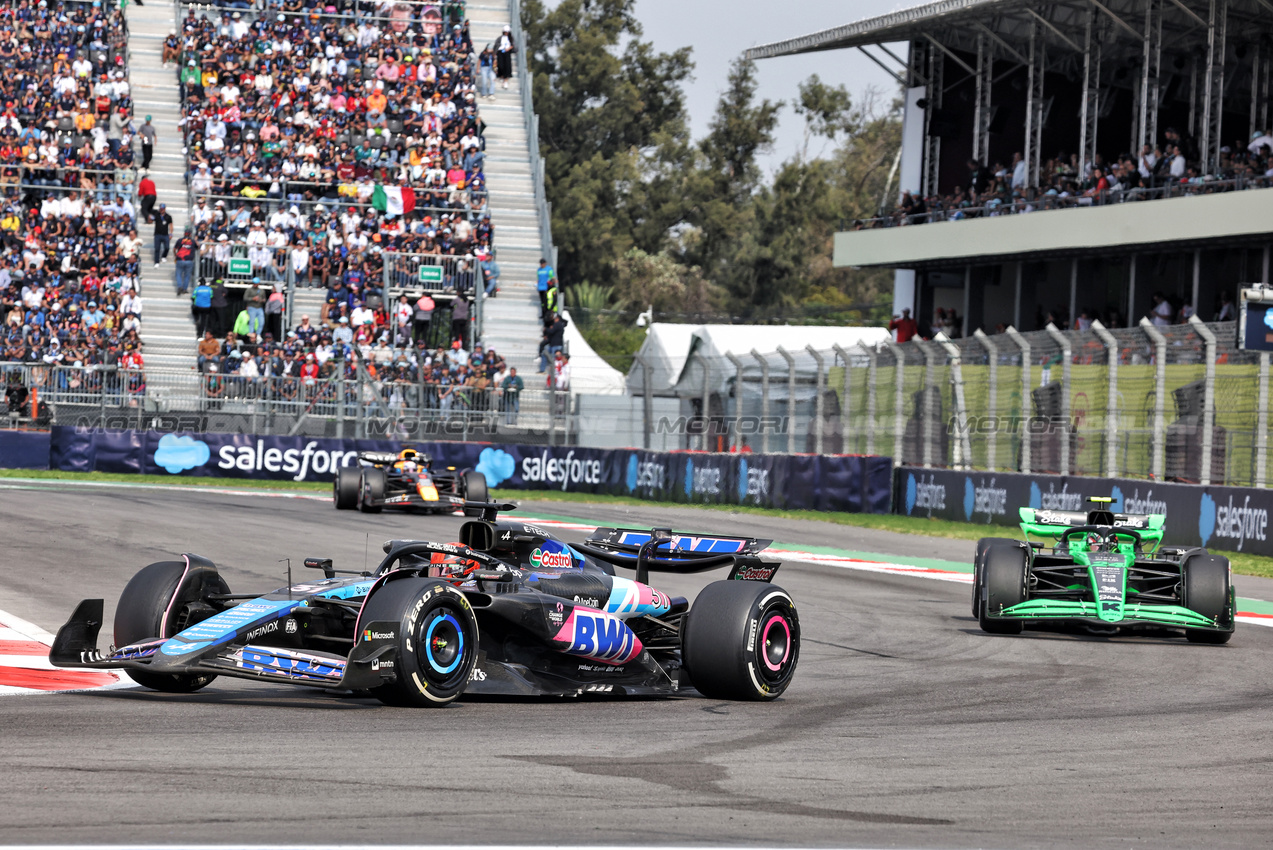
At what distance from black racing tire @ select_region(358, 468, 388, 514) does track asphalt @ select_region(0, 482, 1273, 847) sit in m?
11.8

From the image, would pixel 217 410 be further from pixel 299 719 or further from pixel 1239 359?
pixel 299 719

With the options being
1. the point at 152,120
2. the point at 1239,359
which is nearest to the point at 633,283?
the point at 152,120

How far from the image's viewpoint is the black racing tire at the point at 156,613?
7.85 metres

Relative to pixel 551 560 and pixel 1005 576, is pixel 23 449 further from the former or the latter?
pixel 551 560

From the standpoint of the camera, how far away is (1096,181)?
117 ft

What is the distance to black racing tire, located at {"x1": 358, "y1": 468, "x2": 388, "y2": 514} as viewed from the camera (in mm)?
23531

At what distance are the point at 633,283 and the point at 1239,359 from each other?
54434 mm

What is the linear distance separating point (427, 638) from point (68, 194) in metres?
33.3

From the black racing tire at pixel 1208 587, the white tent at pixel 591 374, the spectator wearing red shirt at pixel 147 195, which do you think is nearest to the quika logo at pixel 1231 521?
the black racing tire at pixel 1208 587

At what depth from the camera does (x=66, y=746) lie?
246 inches

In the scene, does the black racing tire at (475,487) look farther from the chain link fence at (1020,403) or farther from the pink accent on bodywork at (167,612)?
the pink accent on bodywork at (167,612)

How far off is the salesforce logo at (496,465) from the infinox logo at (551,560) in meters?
22.5

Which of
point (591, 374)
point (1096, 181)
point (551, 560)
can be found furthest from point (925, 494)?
point (551, 560)

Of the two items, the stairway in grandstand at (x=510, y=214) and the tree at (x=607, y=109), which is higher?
the tree at (x=607, y=109)
